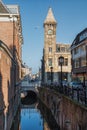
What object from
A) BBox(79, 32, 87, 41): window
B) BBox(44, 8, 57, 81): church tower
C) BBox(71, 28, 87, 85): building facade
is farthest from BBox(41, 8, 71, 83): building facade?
BBox(79, 32, 87, 41): window

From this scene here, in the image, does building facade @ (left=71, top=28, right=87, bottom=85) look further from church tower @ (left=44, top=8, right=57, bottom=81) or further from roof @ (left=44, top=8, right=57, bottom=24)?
roof @ (left=44, top=8, right=57, bottom=24)

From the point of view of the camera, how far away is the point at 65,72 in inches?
3802

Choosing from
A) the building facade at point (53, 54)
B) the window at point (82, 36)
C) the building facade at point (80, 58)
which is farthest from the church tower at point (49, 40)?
the window at point (82, 36)

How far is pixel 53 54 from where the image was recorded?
9638cm

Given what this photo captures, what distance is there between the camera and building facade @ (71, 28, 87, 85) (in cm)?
6736

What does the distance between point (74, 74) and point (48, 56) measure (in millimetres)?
18880

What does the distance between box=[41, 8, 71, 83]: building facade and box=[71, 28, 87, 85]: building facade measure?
50.5 feet

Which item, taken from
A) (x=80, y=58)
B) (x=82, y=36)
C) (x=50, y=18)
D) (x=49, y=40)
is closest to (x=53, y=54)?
(x=49, y=40)

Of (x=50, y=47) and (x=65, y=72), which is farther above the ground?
(x=50, y=47)

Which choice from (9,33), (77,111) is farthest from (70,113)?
(9,33)

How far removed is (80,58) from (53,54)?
25.9m

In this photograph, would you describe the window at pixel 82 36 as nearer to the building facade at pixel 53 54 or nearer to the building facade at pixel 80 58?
the building facade at pixel 80 58

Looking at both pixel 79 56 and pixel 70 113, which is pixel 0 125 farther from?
pixel 79 56

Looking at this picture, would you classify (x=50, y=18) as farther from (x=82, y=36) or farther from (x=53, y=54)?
(x=82, y=36)
